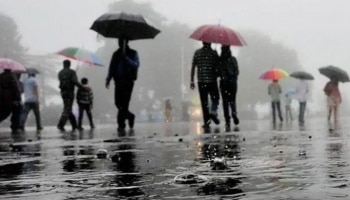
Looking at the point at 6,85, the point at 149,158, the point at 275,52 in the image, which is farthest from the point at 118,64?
the point at 275,52

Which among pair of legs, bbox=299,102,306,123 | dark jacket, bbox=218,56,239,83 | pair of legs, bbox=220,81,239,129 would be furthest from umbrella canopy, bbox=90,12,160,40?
pair of legs, bbox=299,102,306,123

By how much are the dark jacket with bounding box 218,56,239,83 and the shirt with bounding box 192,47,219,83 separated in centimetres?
35

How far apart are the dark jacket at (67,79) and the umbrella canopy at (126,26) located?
1592 millimetres

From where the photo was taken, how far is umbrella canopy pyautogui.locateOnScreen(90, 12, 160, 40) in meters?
13.6

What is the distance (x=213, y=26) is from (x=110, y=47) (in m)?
61.2

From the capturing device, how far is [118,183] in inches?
132

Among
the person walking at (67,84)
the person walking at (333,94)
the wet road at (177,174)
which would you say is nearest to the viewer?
the wet road at (177,174)

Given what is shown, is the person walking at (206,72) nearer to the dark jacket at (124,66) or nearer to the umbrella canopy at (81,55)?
the dark jacket at (124,66)

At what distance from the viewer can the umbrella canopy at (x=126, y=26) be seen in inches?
535

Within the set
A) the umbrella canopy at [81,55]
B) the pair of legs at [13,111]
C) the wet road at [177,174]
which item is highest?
Result: the umbrella canopy at [81,55]

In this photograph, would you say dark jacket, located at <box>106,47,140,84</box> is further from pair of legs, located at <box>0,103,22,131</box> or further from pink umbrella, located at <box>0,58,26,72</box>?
pink umbrella, located at <box>0,58,26,72</box>

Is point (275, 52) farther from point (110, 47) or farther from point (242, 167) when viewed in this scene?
point (242, 167)

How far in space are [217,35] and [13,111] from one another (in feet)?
17.0

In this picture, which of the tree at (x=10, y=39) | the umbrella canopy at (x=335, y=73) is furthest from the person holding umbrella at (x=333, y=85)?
the tree at (x=10, y=39)
